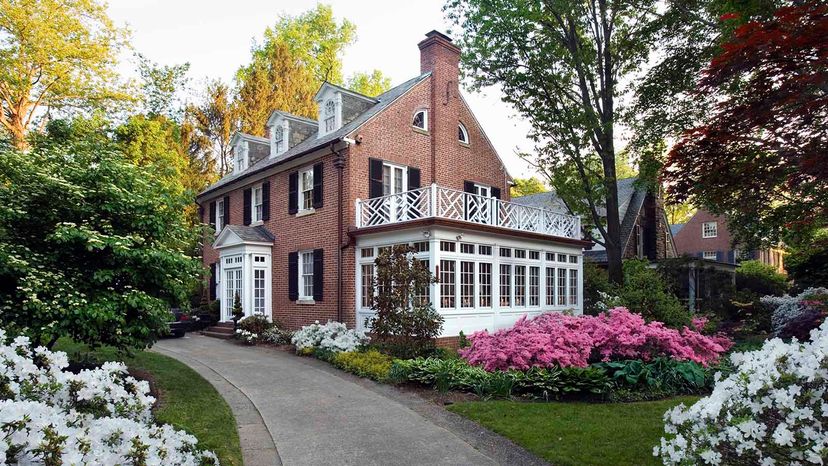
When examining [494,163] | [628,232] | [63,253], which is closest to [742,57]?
[63,253]

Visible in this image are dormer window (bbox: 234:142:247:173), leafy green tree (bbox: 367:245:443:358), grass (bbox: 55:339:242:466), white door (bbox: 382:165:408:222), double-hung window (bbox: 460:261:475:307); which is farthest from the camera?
dormer window (bbox: 234:142:247:173)

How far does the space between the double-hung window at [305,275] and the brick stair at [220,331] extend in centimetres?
279

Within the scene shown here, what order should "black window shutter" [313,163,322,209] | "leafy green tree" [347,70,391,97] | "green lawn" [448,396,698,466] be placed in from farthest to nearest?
"leafy green tree" [347,70,391,97] < "black window shutter" [313,163,322,209] < "green lawn" [448,396,698,466]

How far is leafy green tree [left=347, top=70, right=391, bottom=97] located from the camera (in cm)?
3781

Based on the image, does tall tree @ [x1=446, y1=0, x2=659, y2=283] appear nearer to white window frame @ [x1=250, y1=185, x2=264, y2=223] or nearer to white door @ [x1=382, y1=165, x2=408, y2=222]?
white door @ [x1=382, y1=165, x2=408, y2=222]

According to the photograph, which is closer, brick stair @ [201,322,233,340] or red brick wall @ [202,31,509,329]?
red brick wall @ [202,31,509,329]

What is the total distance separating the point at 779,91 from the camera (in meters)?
6.14

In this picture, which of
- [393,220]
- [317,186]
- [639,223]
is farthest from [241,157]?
[639,223]

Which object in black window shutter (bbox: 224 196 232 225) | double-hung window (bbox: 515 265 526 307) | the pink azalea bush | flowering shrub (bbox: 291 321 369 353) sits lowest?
flowering shrub (bbox: 291 321 369 353)

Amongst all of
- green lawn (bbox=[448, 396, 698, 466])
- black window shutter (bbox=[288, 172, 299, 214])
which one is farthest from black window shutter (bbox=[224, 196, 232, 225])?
green lawn (bbox=[448, 396, 698, 466])

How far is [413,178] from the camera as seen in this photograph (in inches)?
653

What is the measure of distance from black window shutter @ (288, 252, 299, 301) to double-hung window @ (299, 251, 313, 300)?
0.15 m

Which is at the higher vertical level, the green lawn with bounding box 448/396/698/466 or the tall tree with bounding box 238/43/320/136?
the tall tree with bounding box 238/43/320/136

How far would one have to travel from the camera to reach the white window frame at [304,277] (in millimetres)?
16188
